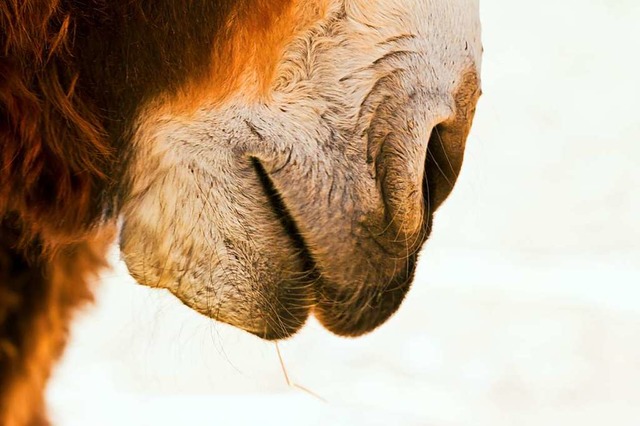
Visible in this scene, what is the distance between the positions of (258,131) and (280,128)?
0.06ft

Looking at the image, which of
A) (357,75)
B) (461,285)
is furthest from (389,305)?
(461,285)

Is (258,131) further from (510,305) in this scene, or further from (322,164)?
(510,305)

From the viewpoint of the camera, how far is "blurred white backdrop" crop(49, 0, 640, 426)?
1.42 meters

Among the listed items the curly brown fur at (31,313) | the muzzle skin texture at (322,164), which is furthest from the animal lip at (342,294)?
the curly brown fur at (31,313)

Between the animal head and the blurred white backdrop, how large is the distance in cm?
44

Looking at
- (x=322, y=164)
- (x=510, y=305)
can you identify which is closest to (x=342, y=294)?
(x=322, y=164)

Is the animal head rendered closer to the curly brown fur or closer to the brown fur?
the brown fur

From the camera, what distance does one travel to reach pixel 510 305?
5.69 ft

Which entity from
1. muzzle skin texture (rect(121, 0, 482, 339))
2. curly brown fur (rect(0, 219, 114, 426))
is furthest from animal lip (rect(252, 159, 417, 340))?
curly brown fur (rect(0, 219, 114, 426))

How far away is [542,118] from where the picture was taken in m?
1.93

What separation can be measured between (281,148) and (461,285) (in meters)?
1.26

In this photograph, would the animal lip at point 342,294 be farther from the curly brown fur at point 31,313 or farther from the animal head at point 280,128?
the curly brown fur at point 31,313

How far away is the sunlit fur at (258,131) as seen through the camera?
638 mm

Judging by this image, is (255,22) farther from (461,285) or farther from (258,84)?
(461,285)
